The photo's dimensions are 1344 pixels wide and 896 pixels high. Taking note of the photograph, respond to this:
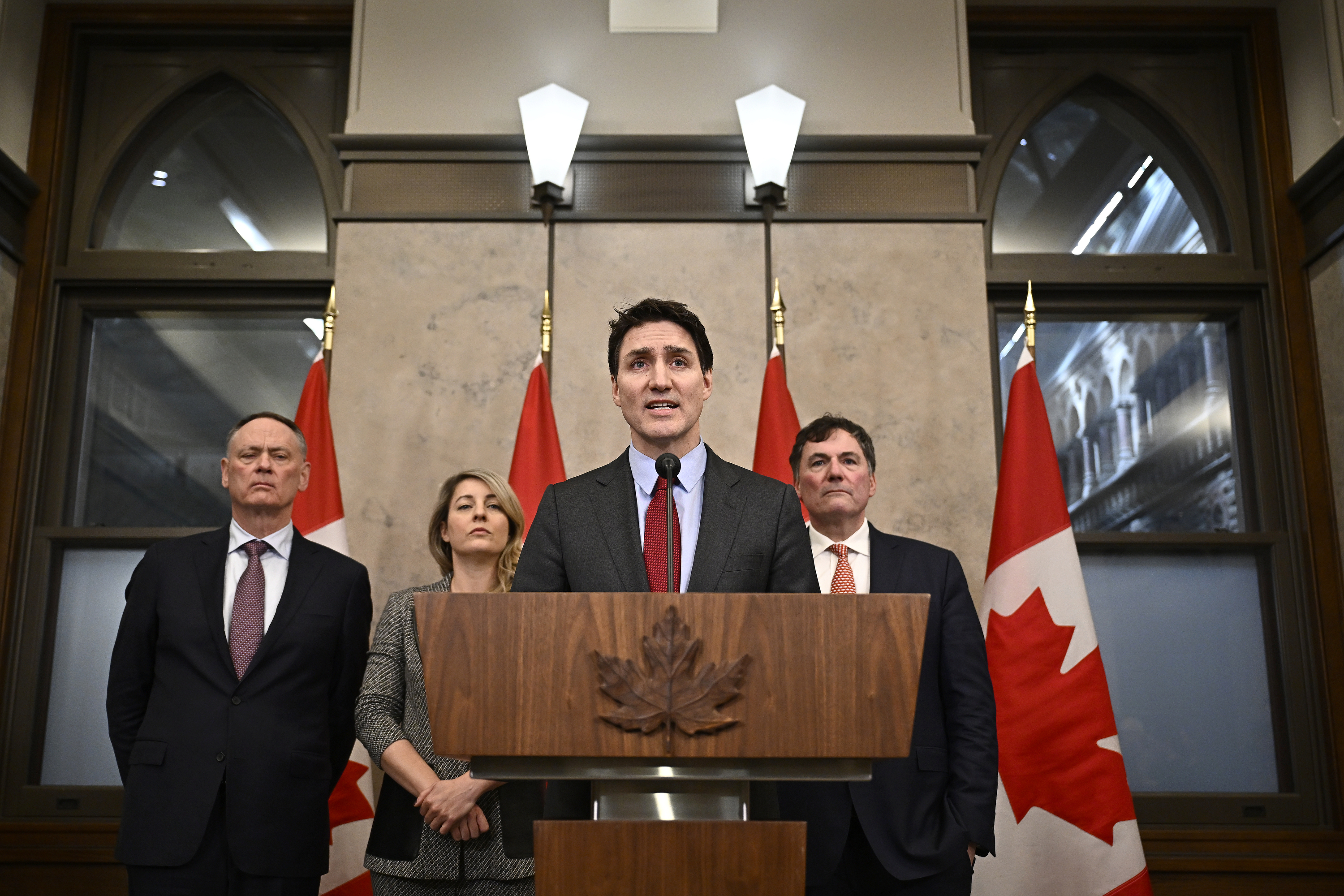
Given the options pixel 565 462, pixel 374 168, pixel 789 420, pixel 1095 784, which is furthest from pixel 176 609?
pixel 1095 784

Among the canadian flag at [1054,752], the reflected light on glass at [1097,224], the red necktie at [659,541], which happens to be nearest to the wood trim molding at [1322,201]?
the reflected light on glass at [1097,224]

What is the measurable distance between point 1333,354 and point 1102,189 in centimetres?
112

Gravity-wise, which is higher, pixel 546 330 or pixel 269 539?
pixel 546 330

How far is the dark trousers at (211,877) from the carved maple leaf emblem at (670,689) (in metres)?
1.49

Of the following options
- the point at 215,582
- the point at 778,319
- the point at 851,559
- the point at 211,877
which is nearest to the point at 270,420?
the point at 215,582

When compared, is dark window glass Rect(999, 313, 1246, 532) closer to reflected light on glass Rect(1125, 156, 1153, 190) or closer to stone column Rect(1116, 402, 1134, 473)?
stone column Rect(1116, 402, 1134, 473)

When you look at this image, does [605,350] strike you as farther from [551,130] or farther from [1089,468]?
[1089,468]

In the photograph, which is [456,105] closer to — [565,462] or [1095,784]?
[565,462]

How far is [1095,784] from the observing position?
312 cm

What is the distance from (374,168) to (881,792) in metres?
3.03

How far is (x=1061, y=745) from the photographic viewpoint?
124 inches

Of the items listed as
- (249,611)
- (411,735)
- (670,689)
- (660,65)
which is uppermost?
(660,65)

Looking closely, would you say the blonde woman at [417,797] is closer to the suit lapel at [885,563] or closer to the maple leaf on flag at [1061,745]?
the suit lapel at [885,563]

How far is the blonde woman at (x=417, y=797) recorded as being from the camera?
238cm
